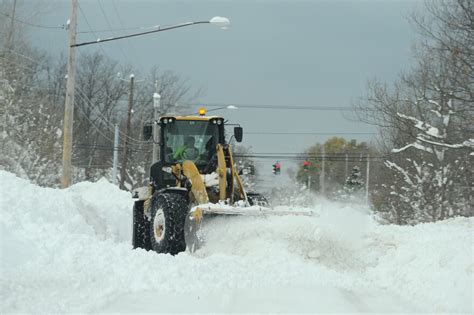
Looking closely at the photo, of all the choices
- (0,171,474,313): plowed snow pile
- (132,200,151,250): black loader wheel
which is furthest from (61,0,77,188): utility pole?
(0,171,474,313): plowed snow pile

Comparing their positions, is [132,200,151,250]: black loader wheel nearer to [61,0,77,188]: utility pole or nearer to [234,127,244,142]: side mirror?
[234,127,244,142]: side mirror

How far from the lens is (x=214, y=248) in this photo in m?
11.4

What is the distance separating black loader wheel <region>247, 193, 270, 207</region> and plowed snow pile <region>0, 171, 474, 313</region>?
164 centimetres

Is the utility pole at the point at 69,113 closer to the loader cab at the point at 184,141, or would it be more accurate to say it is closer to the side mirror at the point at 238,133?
the loader cab at the point at 184,141

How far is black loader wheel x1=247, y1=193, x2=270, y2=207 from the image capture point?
13938 millimetres

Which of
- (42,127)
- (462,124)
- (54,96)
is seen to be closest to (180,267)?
(462,124)

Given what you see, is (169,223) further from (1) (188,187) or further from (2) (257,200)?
(2) (257,200)

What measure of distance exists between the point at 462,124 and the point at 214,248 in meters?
13.8

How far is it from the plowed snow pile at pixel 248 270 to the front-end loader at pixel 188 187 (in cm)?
64

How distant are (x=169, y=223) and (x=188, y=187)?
54.4 inches

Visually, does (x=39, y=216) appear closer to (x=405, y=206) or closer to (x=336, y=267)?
(x=336, y=267)

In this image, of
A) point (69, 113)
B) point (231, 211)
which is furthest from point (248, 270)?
point (69, 113)

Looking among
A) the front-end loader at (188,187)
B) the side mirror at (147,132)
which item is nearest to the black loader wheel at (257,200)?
the front-end loader at (188,187)

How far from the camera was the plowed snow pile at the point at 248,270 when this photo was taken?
7473 mm
